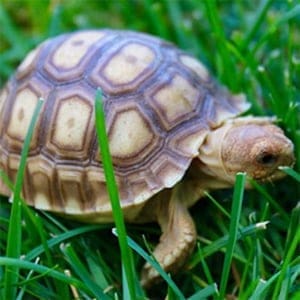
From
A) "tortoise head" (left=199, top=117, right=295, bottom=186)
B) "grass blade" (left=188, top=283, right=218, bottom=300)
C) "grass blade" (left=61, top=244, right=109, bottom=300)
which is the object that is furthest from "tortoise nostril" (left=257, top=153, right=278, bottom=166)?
"grass blade" (left=61, top=244, right=109, bottom=300)

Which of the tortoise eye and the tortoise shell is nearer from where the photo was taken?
the tortoise eye

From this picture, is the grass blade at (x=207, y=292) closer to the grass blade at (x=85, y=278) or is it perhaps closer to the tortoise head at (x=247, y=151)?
the grass blade at (x=85, y=278)

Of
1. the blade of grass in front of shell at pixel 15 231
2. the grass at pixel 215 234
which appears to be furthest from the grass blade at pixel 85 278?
the blade of grass in front of shell at pixel 15 231

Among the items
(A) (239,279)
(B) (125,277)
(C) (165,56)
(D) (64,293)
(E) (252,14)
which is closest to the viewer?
(B) (125,277)

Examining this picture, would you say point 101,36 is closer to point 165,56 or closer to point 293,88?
point 165,56

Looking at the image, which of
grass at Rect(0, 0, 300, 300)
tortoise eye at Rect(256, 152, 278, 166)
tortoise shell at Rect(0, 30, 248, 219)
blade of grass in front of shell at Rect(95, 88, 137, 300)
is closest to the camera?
blade of grass in front of shell at Rect(95, 88, 137, 300)

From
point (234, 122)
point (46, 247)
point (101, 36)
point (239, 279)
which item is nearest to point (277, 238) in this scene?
point (239, 279)

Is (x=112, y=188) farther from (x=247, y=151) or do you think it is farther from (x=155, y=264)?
(x=247, y=151)

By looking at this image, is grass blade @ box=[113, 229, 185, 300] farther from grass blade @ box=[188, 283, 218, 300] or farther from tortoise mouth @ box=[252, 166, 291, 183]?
tortoise mouth @ box=[252, 166, 291, 183]
